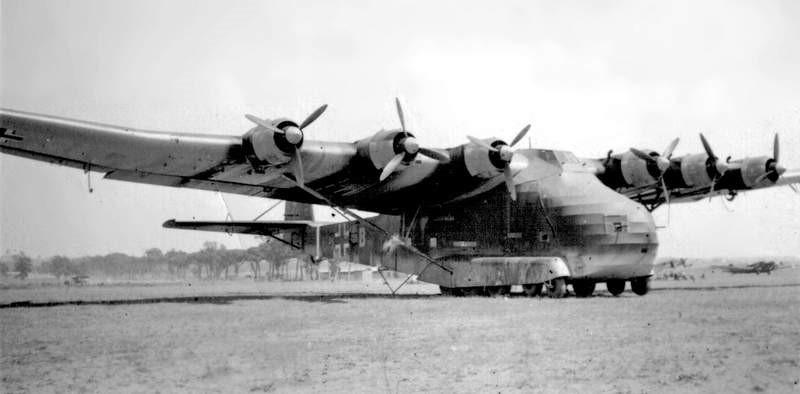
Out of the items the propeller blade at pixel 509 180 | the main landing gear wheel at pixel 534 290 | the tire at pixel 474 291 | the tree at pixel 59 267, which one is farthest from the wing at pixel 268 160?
the tree at pixel 59 267

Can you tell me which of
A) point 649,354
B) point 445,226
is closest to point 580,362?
point 649,354

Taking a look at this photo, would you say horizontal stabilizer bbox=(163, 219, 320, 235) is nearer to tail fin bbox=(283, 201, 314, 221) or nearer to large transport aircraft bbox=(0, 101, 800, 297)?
large transport aircraft bbox=(0, 101, 800, 297)

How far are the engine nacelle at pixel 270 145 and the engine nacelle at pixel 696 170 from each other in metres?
13.1

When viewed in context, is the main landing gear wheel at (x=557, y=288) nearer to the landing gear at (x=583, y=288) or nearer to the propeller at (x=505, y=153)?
the landing gear at (x=583, y=288)

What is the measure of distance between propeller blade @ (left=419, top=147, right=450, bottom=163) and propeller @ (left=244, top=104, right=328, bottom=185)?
10.1 feet

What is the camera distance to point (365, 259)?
22.0 meters

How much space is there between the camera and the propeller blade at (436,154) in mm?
17263

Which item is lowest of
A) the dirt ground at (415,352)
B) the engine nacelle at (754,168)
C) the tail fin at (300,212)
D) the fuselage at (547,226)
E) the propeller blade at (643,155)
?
the dirt ground at (415,352)

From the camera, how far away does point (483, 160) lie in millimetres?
17391

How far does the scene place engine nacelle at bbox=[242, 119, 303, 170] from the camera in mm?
14844

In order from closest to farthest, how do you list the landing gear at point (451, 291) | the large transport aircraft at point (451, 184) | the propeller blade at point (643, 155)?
the large transport aircraft at point (451, 184) < the landing gear at point (451, 291) < the propeller blade at point (643, 155)

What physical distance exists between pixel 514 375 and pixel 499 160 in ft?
37.7

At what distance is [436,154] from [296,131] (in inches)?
168

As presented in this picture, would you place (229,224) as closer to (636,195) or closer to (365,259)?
(365,259)
